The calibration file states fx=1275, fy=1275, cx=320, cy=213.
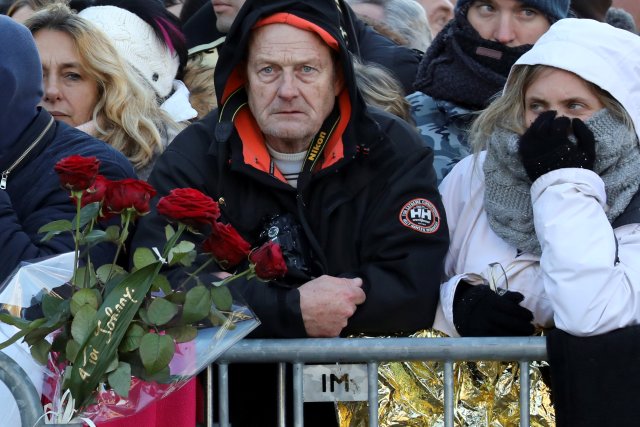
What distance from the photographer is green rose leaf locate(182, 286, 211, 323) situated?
3.02 metres

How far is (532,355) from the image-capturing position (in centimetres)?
367

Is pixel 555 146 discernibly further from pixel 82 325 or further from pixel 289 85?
pixel 82 325

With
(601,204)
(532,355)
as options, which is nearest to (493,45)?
(601,204)

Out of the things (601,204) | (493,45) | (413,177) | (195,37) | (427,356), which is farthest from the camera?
(195,37)

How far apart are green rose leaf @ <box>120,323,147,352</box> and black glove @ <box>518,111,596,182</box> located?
60.0 inches

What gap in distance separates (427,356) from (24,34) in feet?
5.82

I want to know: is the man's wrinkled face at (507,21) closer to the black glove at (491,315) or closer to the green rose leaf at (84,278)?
the black glove at (491,315)

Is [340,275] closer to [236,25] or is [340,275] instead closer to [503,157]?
[503,157]

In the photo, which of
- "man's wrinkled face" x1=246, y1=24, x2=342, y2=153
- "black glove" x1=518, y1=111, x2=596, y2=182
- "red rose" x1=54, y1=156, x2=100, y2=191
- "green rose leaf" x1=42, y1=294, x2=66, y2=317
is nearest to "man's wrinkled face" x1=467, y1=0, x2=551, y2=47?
"man's wrinkled face" x1=246, y1=24, x2=342, y2=153

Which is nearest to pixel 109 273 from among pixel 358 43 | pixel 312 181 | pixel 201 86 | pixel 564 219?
pixel 312 181

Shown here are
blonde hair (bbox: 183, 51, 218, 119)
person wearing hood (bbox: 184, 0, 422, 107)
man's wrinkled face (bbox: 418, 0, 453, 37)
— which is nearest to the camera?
blonde hair (bbox: 183, 51, 218, 119)

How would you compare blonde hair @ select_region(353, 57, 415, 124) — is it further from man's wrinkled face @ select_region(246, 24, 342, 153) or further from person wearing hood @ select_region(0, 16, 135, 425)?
person wearing hood @ select_region(0, 16, 135, 425)

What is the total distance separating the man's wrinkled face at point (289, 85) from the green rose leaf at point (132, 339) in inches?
54.1

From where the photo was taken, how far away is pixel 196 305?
3027mm
